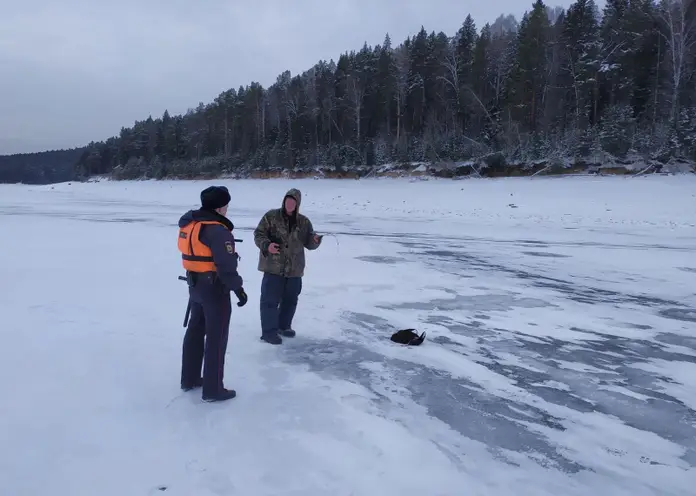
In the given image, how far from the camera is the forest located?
2869cm

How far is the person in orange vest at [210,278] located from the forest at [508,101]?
2774 cm

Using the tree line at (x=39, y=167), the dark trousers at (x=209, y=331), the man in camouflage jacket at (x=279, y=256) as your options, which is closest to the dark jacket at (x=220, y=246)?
the dark trousers at (x=209, y=331)

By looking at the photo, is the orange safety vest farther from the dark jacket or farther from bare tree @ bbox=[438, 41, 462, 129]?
bare tree @ bbox=[438, 41, 462, 129]

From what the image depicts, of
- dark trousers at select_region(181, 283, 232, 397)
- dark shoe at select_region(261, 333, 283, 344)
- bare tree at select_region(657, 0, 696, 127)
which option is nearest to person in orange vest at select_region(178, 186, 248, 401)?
dark trousers at select_region(181, 283, 232, 397)

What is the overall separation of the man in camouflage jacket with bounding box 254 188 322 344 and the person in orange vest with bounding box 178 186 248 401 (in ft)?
4.40

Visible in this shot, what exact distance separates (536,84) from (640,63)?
708 cm

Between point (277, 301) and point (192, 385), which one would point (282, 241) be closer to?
point (277, 301)

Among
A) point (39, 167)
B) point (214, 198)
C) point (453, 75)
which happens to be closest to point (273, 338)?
point (214, 198)

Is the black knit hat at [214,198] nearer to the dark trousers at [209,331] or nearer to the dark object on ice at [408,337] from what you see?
the dark trousers at [209,331]

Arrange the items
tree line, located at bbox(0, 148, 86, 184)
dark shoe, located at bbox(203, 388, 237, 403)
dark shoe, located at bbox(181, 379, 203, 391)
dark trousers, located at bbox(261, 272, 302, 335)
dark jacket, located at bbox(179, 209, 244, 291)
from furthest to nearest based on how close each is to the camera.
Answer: tree line, located at bbox(0, 148, 86, 184)
dark trousers, located at bbox(261, 272, 302, 335)
dark shoe, located at bbox(181, 379, 203, 391)
dark shoe, located at bbox(203, 388, 237, 403)
dark jacket, located at bbox(179, 209, 244, 291)

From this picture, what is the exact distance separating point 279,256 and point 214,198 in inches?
66.3

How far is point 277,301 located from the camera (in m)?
5.10

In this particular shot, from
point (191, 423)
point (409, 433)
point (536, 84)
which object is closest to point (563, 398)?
point (409, 433)

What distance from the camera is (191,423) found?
3320 millimetres
